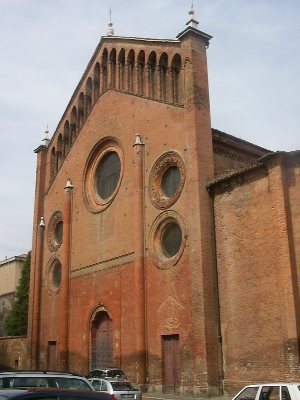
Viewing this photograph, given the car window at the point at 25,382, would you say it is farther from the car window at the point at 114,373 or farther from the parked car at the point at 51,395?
the car window at the point at 114,373

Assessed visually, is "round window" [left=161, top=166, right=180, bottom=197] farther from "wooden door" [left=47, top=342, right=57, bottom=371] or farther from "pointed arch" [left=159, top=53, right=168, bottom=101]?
"wooden door" [left=47, top=342, right=57, bottom=371]

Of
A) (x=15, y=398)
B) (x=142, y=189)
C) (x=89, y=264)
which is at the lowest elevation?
(x=15, y=398)

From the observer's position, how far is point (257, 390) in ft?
33.1

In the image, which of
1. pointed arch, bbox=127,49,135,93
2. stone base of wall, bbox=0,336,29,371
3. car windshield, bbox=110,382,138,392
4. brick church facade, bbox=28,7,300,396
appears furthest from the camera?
stone base of wall, bbox=0,336,29,371

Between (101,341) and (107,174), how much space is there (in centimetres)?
810

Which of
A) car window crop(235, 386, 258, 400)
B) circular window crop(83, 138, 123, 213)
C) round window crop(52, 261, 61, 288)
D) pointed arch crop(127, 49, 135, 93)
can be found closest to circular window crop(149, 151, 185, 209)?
circular window crop(83, 138, 123, 213)

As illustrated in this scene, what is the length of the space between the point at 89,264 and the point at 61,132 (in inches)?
354

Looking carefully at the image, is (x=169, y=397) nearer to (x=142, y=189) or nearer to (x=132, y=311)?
(x=132, y=311)

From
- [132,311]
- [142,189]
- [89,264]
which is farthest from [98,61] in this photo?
[132,311]

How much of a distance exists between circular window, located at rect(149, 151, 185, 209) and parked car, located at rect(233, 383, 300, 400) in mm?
10231

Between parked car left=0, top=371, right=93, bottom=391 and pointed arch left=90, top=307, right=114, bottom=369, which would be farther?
pointed arch left=90, top=307, right=114, bottom=369

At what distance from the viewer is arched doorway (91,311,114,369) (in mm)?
22203

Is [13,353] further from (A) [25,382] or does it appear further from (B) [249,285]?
(A) [25,382]

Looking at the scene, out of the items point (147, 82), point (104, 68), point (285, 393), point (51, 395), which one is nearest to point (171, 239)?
point (147, 82)
